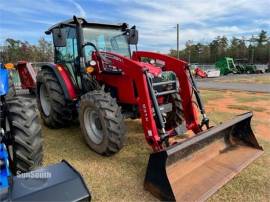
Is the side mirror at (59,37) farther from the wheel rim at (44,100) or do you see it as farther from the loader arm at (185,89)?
the loader arm at (185,89)

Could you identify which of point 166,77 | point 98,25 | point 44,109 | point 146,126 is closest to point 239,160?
point 146,126

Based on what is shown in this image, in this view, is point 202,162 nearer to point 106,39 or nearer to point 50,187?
point 50,187

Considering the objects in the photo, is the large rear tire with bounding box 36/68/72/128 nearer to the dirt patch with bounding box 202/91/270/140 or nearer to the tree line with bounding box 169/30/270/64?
the dirt patch with bounding box 202/91/270/140

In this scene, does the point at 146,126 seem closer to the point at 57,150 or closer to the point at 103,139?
the point at 103,139

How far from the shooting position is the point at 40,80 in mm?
5621

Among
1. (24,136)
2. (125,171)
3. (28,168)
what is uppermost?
(24,136)

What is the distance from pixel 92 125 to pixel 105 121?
64 cm

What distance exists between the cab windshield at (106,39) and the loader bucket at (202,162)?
101 inches

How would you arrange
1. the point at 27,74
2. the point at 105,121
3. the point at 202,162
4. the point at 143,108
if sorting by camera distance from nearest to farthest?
the point at 202,162, the point at 143,108, the point at 105,121, the point at 27,74

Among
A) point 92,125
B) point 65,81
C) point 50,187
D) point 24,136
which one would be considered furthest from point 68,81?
point 50,187

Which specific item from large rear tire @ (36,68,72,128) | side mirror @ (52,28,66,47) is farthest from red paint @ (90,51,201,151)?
large rear tire @ (36,68,72,128)

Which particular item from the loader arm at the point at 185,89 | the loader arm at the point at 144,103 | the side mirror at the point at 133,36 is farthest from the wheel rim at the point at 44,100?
the loader arm at the point at 185,89

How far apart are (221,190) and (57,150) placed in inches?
104

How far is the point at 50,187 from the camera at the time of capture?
1.98 metres
